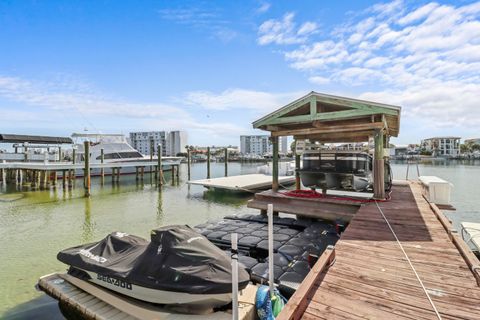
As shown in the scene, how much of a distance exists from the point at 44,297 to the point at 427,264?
665 cm

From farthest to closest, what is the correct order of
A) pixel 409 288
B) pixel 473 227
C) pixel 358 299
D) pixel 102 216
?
pixel 102 216, pixel 473 227, pixel 409 288, pixel 358 299

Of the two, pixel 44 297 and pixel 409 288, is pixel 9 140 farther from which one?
pixel 409 288

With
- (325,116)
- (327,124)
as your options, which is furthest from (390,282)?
(327,124)

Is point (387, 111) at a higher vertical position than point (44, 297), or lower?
higher

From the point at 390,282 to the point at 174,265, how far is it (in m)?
2.59

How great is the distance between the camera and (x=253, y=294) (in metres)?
3.98

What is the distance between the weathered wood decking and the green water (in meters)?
4.78

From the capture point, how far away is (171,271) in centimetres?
354

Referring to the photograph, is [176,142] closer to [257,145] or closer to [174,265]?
[257,145]

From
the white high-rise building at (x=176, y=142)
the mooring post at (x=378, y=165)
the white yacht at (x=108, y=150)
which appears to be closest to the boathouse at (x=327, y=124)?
the mooring post at (x=378, y=165)

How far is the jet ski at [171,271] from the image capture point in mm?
3406

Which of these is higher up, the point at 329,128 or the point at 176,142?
the point at 176,142

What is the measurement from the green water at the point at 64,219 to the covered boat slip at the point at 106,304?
480 mm

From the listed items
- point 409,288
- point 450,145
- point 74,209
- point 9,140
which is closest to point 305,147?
point 409,288
